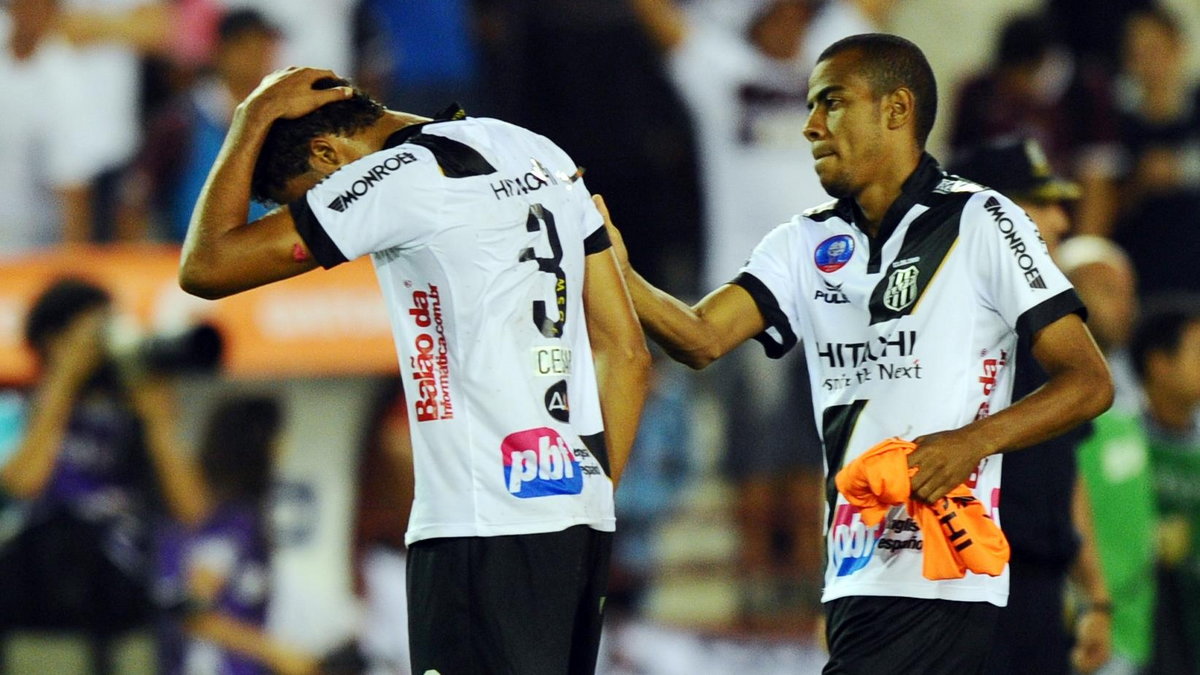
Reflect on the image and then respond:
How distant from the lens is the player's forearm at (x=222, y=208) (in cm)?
390

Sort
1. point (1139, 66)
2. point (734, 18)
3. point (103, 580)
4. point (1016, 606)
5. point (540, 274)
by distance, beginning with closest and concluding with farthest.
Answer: point (540, 274)
point (1016, 606)
point (103, 580)
point (734, 18)
point (1139, 66)

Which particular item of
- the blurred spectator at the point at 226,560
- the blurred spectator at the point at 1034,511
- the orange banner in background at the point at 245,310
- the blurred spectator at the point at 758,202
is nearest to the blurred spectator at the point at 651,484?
the blurred spectator at the point at 758,202

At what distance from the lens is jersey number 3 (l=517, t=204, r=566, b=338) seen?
399 centimetres

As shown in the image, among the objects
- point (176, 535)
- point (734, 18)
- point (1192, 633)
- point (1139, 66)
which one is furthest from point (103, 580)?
point (1139, 66)

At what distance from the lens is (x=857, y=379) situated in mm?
4379

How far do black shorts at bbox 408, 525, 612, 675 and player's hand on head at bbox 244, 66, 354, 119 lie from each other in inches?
39.9

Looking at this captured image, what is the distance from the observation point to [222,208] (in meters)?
3.95

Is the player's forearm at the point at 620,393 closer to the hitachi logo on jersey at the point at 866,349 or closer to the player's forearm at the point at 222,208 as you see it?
the hitachi logo on jersey at the point at 866,349

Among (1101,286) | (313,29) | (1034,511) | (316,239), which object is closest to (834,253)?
(1034,511)

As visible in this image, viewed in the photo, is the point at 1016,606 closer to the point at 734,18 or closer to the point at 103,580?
the point at 103,580

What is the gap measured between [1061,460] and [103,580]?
15.7 ft

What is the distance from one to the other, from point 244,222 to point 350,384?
5073 millimetres

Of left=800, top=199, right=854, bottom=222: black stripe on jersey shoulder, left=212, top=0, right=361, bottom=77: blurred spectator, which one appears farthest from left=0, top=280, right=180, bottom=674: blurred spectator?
left=800, top=199, right=854, bottom=222: black stripe on jersey shoulder

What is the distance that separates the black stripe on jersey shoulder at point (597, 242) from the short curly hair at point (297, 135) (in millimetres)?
575
